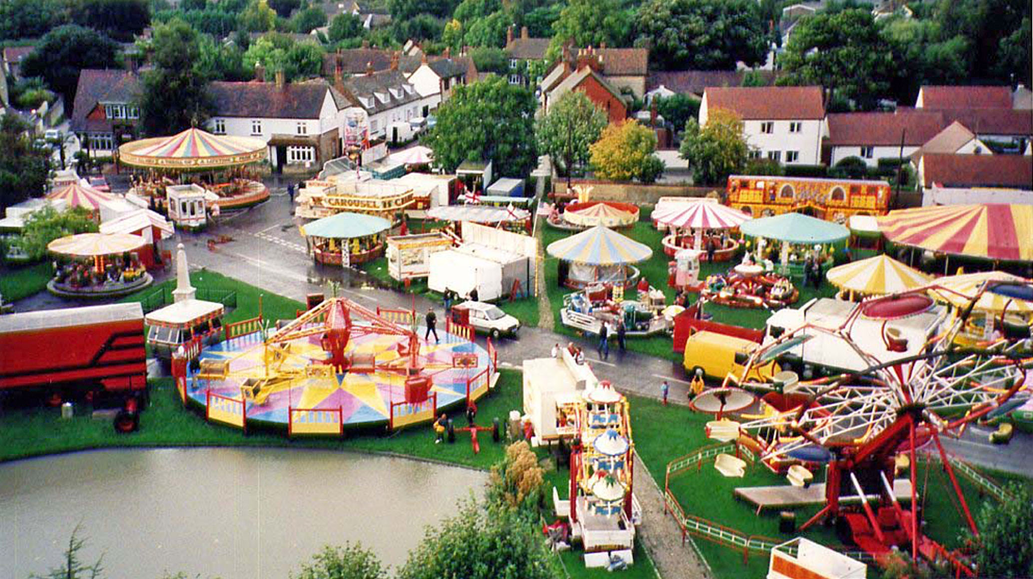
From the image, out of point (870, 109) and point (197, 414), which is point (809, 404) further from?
point (870, 109)

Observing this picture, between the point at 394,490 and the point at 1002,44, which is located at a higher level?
the point at 1002,44

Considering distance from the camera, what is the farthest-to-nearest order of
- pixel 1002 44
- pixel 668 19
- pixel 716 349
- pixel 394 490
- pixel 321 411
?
pixel 668 19 < pixel 1002 44 < pixel 716 349 < pixel 321 411 < pixel 394 490

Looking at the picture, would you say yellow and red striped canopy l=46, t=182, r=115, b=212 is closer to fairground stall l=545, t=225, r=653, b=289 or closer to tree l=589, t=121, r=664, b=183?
fairground stall l=545, t=225, r=653, b=289

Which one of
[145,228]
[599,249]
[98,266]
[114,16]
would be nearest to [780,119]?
[599,249]

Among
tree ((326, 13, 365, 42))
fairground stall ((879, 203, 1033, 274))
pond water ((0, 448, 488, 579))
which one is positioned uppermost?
tree ((326, 13, 365, 42))

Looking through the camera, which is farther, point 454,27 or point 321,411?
point 454,27

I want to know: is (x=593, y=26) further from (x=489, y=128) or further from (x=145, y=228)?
(x=145, y=228)

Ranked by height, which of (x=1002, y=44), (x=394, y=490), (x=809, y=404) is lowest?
(x=394, y=490)

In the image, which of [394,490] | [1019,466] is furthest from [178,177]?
[1019,466]

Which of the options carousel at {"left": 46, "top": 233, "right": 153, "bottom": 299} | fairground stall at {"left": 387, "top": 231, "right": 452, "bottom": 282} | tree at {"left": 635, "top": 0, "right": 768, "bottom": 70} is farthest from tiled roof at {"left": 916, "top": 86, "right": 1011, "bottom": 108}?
carousel at {"left": 46, "top": 233, "right": 153, "bottom": 299}
